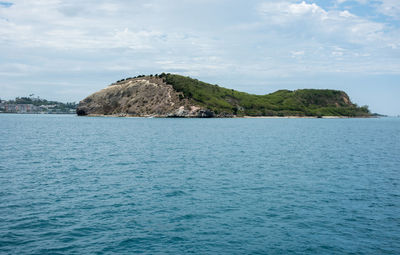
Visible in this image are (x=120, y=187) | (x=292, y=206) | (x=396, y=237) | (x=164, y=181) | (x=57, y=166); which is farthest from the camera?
(x=57, y=166)

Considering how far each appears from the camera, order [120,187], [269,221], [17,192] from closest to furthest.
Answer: [269,221]
[17,192]
[120,187]

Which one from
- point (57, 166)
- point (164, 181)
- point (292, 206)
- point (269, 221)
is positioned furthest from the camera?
point (57, 166)

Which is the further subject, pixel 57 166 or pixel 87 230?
pixel 57 166

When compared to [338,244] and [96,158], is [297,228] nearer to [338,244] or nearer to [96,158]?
[338,244]

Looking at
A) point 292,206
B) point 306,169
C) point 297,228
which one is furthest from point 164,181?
point 306,169

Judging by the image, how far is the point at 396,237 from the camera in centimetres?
1908

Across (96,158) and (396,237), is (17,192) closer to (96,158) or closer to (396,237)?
(96,158)

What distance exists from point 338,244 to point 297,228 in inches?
109

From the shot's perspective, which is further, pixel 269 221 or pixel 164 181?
pixel 164 181

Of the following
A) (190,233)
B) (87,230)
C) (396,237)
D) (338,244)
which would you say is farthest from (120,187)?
(396,237)

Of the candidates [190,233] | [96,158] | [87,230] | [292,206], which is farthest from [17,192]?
[292,206]

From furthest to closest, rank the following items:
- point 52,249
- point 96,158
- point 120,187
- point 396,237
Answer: point 96,158
point 120,187
point 396,237
point 52,249

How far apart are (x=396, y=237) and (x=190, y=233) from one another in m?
12.2

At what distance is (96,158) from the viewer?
47.4 m
